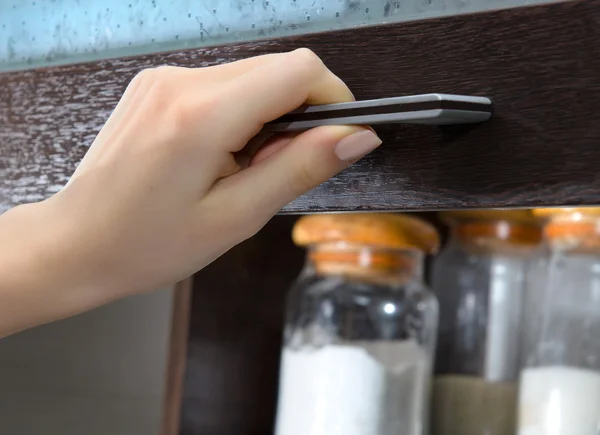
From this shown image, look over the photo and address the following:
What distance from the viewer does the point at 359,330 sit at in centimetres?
57

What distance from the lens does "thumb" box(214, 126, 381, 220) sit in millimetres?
263

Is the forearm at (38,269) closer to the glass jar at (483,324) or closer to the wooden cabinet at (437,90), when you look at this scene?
the wooden cabinet at (437,90)

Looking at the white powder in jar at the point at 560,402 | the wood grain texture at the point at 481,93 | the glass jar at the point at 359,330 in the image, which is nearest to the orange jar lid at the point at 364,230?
the glass jar at the point at 359,330

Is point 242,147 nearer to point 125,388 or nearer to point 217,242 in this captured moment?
point 217,242

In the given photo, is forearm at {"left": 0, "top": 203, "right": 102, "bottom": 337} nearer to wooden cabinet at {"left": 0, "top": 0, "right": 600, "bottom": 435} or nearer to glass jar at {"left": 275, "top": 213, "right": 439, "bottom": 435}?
wooden cabinet at {"left": 0, "top": 0, "right": 600, "bottom": 435}

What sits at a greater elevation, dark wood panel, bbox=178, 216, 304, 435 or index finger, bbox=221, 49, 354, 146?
index finger, bbox=221, 49, 354, 146

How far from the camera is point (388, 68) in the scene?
288 millimetres

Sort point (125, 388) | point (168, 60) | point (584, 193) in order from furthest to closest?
point (125, 388), point (168, 60), point (584, 193)

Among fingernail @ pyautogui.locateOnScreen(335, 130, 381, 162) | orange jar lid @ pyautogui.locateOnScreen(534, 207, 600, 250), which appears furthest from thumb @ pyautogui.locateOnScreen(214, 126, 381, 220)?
orange jar lid @ pyautogui.locateOnScreen(534, 207, 600, 250)

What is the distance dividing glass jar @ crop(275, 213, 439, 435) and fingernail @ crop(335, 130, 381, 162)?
0.28 m

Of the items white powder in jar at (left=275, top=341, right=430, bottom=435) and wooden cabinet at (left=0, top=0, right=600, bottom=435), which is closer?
wooden cabinet at (left=0, top=0, right=600, bottom=435)

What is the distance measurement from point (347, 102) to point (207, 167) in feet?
0.15

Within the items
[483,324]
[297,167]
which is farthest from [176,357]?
[297,167]

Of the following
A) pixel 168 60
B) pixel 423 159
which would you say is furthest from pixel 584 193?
pixel 168 60
